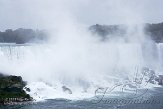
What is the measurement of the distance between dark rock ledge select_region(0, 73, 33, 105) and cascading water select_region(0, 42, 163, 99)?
997mm

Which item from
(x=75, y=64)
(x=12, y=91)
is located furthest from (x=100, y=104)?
(x=75, y=64)

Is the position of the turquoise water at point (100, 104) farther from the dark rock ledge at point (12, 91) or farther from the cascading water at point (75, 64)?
the cascading water at point (75, 64)

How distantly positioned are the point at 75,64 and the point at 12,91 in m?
11.7

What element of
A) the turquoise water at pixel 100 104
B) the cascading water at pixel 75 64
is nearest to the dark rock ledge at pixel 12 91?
the cascading water at pixel 75 64

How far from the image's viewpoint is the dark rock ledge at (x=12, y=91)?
30984 mm

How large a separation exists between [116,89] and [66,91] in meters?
4.73

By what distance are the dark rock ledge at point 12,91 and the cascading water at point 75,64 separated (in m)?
1.00

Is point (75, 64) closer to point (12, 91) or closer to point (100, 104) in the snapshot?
point (12, 91)

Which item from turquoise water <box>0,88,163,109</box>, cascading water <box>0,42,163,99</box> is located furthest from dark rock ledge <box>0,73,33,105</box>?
turquoise water <box>0,88,163,109</box>

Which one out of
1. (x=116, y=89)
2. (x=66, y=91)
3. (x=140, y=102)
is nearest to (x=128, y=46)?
(x=116, y=89)

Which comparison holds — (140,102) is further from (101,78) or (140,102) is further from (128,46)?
(128,46)

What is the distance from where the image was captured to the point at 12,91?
1283 inches

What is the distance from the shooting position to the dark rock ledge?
30984mm

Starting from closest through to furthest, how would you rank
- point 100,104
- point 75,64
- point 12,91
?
point 100,104, point 12,91, point 75,64
